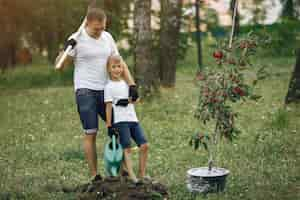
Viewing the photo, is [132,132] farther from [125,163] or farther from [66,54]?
[66,54]

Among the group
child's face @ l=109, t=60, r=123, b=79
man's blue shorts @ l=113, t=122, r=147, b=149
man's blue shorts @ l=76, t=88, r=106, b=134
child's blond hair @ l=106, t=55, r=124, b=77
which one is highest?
child's blond hair @ l=106, t=55, r=124, b=77

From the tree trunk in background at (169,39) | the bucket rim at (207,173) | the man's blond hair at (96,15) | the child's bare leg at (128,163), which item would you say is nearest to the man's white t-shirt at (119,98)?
the child's bare leg at (128,163)

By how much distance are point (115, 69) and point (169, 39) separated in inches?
447

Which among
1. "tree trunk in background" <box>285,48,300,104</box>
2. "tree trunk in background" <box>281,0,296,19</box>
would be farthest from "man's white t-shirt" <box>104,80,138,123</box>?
"tree trunk in background" <box>281,0,296,19</box>

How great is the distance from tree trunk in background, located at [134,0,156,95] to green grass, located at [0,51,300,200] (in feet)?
1.36

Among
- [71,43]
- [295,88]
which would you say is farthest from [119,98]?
[295,88]

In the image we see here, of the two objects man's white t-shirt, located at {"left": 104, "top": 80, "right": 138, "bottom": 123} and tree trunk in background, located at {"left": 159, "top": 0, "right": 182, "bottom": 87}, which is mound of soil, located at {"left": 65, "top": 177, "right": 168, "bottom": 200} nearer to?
man's white t-shirt, located at {"left": 104, "top": 80, "right": 138, "bottom": 123}

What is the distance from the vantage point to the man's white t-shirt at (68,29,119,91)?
732 cm

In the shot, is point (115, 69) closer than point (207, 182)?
No

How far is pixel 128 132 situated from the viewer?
707cm

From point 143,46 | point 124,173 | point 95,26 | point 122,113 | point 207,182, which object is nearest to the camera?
point 207,182

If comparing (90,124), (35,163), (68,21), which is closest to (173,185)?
(90,124)

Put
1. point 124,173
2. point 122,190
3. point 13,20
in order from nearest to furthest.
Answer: point 122,190 → point 124,173 → point 13,20

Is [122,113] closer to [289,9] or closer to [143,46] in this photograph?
[143,46]
